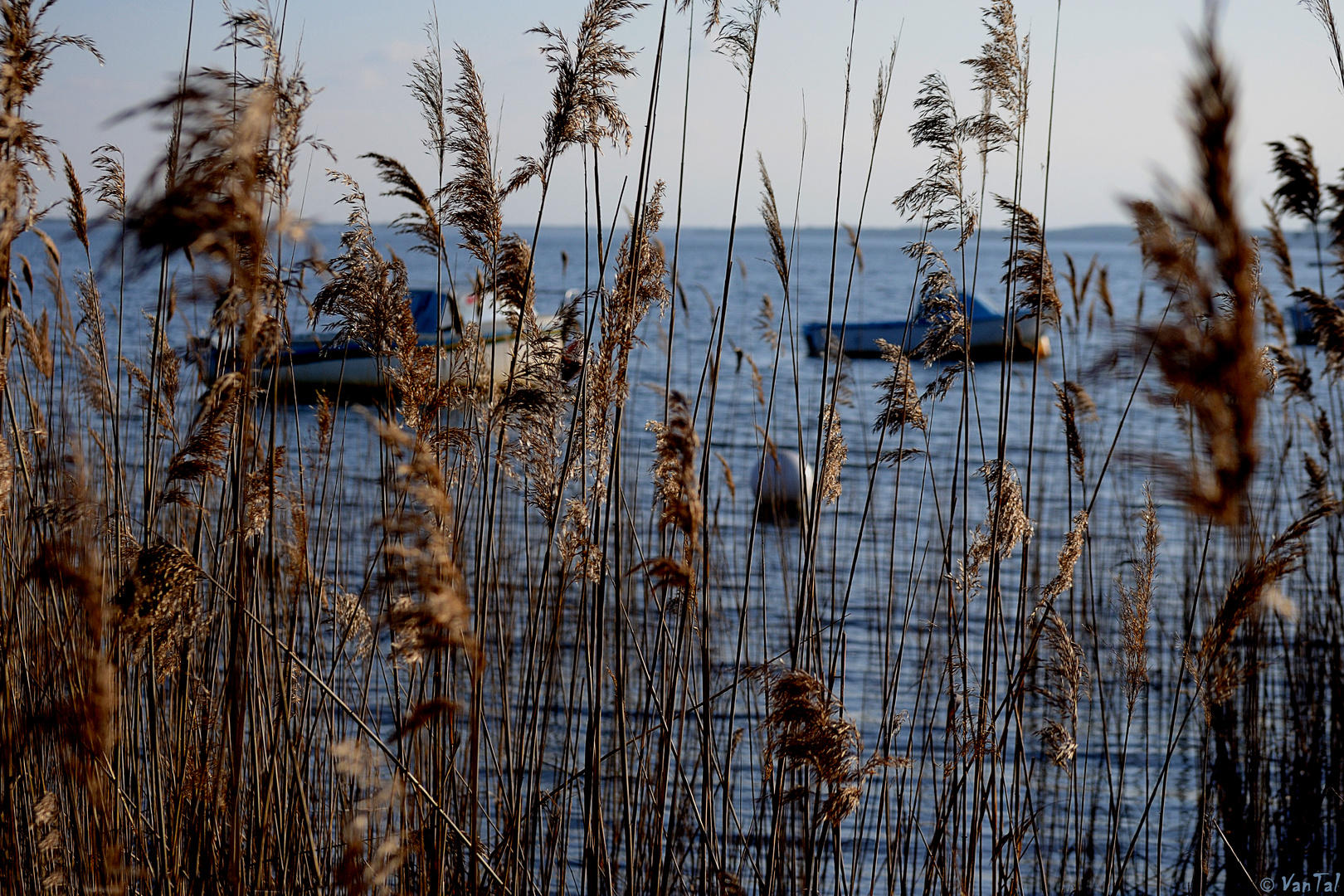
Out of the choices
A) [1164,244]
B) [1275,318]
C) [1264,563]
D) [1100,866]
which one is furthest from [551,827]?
[1275,318]

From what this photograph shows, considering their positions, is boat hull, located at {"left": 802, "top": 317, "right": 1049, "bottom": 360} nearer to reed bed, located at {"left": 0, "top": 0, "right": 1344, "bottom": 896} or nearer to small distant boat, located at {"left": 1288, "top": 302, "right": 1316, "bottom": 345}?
small distant boat, located at {"left": 1288, "top": 302, "right": 1316, "bottom": 345}

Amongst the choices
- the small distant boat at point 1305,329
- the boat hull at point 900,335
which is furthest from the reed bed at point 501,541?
the boat hull at point 900,335

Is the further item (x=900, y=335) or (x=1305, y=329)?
(x=900, y=335)

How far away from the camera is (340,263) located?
6.35 ft

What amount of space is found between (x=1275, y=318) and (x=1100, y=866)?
2.09 m

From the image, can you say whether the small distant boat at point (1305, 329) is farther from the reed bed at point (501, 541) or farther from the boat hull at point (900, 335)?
the boat hull at point (900, 335)

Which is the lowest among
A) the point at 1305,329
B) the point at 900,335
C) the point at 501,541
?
the point at 501,541

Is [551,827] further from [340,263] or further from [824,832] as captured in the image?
[340,263]

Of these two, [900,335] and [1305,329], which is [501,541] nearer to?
[1305,329]

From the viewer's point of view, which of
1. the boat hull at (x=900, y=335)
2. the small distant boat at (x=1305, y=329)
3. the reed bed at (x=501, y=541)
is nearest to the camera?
the reed bed at (x=501, y=541)

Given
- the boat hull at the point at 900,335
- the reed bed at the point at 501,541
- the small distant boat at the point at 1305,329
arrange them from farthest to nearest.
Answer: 1. the boat hull at the point at 900,335
2. the small distant boat at the point at 1305,329
3. the reed bed at the point at 501,541

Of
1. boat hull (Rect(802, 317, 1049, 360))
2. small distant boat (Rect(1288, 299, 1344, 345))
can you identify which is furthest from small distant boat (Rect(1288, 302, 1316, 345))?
boat hull (Rect(802, 317, 1049, 360))

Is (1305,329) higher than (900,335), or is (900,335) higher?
(900,335)

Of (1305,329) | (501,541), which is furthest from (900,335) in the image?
(501,541)
